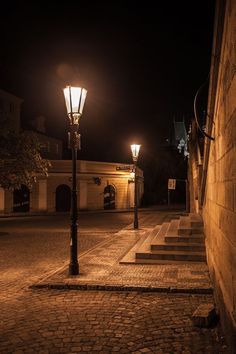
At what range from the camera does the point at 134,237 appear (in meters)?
15.7

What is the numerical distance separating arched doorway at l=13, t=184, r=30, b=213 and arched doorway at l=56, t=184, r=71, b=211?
9.85 ft

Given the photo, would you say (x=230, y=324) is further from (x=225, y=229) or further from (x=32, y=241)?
(x=32, y=241)

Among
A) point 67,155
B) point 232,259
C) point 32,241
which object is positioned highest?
point 67,155

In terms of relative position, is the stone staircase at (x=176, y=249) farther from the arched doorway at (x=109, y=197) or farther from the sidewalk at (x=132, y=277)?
the arched doorway at (x=109, y=197)

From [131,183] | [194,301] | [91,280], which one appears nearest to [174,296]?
[194,301]

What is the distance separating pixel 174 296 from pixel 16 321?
296 cm

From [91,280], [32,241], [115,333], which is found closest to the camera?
[115,333]

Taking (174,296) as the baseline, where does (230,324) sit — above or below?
above

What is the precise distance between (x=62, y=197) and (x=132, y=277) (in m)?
29.4

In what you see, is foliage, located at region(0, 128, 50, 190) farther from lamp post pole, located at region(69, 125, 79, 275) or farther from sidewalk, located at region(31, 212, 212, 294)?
lamp post pole, located at region(69, 125, 79, 275)

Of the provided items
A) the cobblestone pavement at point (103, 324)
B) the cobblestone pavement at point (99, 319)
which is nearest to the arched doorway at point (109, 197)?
the cobblestone pavement at point (99, 319)

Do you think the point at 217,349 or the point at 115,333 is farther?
the point at 115,333

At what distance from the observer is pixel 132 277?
27.5 feet

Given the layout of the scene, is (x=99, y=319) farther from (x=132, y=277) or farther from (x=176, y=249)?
(x=176, y=249)
